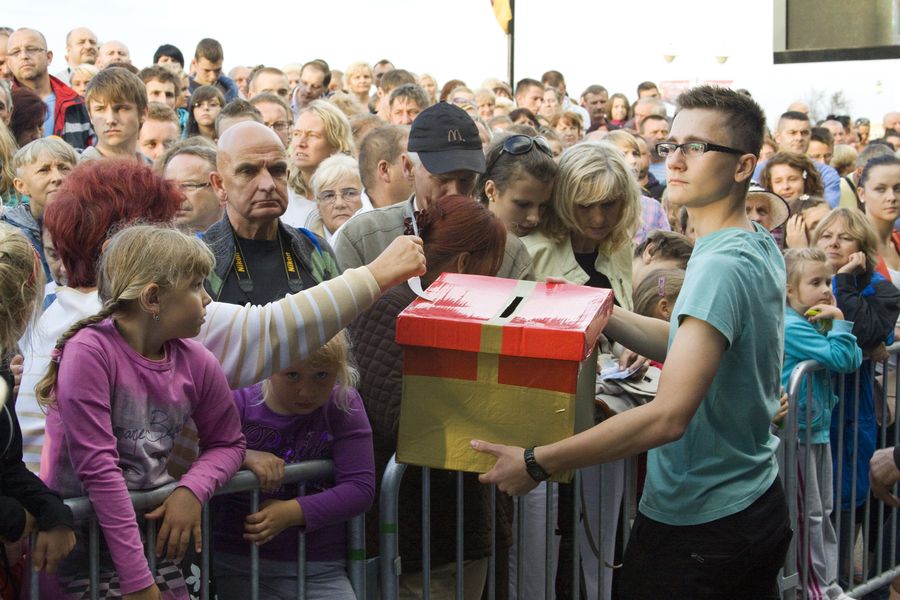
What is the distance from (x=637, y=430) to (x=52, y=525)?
139 cm

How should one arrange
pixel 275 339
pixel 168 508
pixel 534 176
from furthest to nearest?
pixel 534 176, pixel 275 339, pixel 168 508

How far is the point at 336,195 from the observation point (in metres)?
5.70

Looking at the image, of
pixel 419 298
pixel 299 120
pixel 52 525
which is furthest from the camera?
pixel 299 120

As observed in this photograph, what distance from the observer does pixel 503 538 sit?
137 inches

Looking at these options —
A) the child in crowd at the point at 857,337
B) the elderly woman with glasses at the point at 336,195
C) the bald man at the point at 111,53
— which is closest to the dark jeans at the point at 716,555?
the child in crowd at the point at 857,337

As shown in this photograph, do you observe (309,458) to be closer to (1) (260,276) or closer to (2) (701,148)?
(1) (260,276)

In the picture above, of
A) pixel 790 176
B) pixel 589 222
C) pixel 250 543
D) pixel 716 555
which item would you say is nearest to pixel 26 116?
pixel 589 222

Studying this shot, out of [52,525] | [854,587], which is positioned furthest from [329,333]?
[854,587]

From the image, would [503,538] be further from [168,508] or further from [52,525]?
[52,525]

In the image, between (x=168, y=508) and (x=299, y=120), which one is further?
(x=299, y=120)

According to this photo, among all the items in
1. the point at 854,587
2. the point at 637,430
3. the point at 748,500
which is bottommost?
the point at 854,587

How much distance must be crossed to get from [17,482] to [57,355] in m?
0.29

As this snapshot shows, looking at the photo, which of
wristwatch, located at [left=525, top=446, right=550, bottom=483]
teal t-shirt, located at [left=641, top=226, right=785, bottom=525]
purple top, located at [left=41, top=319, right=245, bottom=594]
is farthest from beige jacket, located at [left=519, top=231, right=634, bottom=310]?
purple top, located at [left=41, top=319, right=245, bottom=594]

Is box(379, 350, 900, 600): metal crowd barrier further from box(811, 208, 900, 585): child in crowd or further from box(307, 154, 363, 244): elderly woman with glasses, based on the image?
box(307, 154, 363, 244): elderly woman with glasses
